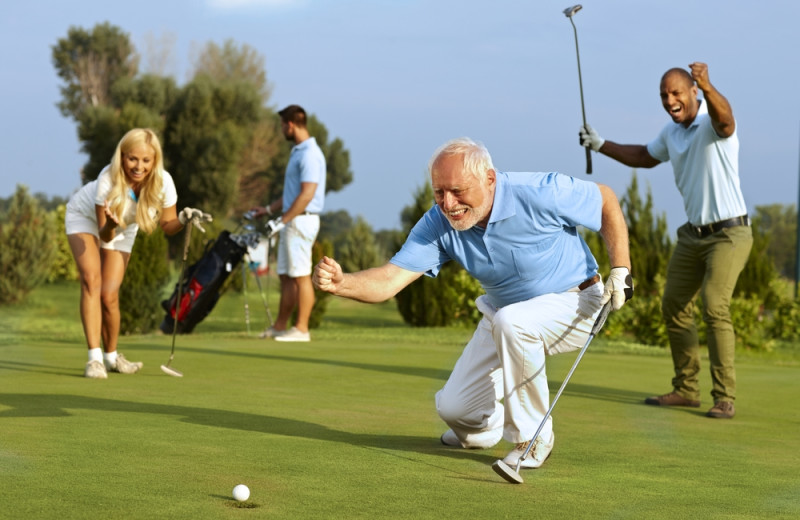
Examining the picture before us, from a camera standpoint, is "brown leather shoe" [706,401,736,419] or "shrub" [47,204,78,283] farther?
"shrub" [47,204,78,283]

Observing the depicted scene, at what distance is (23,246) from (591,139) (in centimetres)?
1614

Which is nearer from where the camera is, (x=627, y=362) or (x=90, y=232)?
(x=90, y=232)

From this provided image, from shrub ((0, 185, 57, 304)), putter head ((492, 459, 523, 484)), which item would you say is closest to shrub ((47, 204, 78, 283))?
shrub ((0, 185, 57, 304))

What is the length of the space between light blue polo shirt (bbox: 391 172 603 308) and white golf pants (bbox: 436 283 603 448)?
0.38 ft

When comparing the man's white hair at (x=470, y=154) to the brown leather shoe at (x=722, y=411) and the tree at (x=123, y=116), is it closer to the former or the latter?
the brown leather shoe at (x=722, y=411)

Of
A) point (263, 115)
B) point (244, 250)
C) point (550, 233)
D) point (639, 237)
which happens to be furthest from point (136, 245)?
point (263, 115)

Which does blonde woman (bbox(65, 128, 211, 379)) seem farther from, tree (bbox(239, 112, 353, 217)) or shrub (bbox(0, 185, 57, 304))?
tree (bbox(239, 112, 353, 217))

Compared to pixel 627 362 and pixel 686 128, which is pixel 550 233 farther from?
pixel 627 362

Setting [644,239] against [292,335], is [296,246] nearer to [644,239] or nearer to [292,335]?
[292,335]

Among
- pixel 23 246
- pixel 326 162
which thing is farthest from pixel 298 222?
pixel 326 162

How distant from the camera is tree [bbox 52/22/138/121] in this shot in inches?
2181

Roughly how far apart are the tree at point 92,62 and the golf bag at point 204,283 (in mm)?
47012

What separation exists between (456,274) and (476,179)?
35.5 ft

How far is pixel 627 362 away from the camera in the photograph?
10.1 meters
